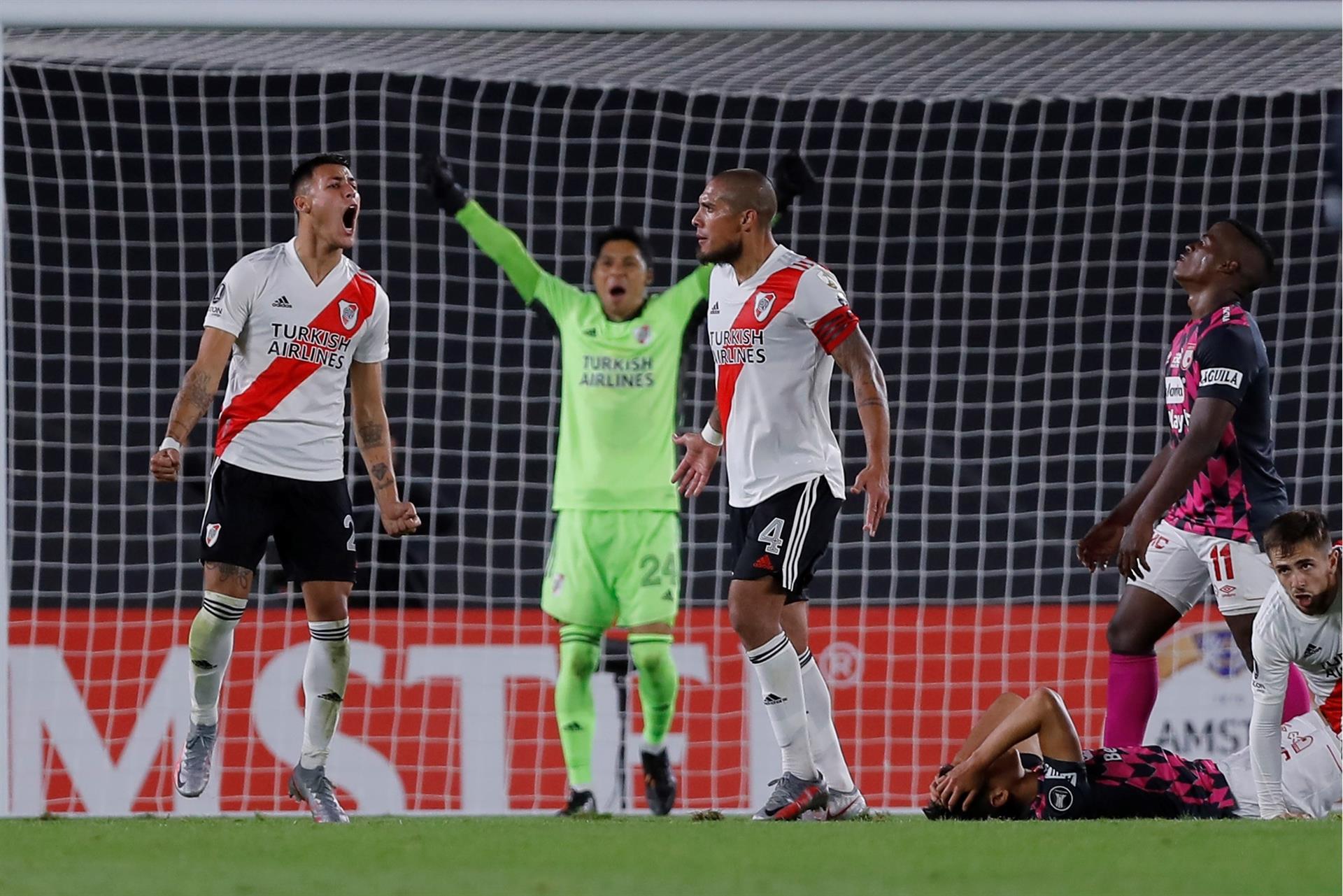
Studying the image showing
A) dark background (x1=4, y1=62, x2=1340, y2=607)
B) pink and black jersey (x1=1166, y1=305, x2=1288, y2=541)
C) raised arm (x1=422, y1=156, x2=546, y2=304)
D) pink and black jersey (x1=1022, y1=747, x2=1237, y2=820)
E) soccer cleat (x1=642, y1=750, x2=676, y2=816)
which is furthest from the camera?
dark background (x1=4, y1=62, x2=1340, y2=607)

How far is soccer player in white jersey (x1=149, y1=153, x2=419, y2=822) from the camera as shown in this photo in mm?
4965

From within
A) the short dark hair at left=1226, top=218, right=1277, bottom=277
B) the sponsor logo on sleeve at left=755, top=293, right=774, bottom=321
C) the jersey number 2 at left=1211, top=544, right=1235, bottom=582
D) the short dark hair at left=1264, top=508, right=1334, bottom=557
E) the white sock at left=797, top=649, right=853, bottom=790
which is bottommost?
the white sock at left=797, top=649, right=853, bottom=790

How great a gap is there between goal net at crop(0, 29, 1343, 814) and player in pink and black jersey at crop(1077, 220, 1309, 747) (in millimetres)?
1649

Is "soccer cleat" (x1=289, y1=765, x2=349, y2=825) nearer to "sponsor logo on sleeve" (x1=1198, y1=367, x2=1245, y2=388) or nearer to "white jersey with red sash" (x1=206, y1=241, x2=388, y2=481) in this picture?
"white jersey with red sash" (x1=206, y1=241, x2=388, y2=481)

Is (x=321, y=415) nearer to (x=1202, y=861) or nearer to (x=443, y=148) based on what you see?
(x=1202, y=861)

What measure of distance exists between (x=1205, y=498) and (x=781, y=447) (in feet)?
4.47

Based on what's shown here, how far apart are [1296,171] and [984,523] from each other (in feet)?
7.57

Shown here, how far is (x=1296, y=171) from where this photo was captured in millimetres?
8914

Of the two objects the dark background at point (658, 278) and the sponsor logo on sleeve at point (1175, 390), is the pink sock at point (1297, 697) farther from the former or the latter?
the dark background at point (658, 278)

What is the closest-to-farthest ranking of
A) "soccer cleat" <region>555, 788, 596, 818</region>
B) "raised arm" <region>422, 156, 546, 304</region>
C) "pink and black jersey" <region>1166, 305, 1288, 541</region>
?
1. "pink and black jersey" <region>1166, 305, 1288, 541</region>
2. "soccer cleat" <region>555, 788, 596, 818</region>
3. "raised arm" <region>422, 156, 546, 304</region>

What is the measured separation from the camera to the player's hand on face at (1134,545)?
5023 mm

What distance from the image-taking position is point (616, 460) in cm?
632

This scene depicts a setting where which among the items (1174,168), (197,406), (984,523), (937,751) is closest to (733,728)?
(937,751)

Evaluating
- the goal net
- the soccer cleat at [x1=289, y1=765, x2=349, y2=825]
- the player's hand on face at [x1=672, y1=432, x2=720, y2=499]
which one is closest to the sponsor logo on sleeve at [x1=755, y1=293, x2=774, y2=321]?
the player's hand on face at [x1=672, y1=432, x2=720, y2=499]
